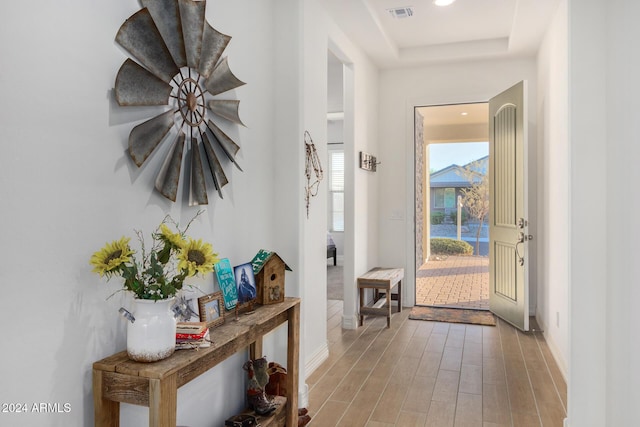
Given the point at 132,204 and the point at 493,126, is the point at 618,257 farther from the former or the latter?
the point at 493,126

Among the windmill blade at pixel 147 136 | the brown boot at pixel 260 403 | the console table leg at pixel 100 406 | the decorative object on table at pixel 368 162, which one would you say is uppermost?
the decorative object on table at pixel 368 162

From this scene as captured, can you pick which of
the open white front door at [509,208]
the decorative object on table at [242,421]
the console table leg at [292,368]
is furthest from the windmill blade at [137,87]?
the open white front door at [509,208]

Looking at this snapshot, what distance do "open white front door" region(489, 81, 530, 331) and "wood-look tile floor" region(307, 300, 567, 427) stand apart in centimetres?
33

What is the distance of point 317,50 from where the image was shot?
3.48 meters

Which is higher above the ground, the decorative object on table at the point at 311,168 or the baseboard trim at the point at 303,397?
the decorative object on table at the point at 311,168

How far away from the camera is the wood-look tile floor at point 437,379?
8.65ft

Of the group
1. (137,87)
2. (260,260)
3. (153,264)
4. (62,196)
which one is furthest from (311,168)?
(62,196)

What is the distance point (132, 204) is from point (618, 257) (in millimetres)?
2204

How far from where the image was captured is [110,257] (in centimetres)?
141

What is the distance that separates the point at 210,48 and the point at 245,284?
1.14 meters

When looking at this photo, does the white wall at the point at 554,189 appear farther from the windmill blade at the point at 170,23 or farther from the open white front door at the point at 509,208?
the windmill blade at the point at 170,23

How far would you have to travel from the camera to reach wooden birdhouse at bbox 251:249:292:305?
2348 millimetres

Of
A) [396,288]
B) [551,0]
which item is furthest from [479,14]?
[396,288]

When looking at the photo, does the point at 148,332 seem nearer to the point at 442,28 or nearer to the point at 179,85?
the point at 179,85
